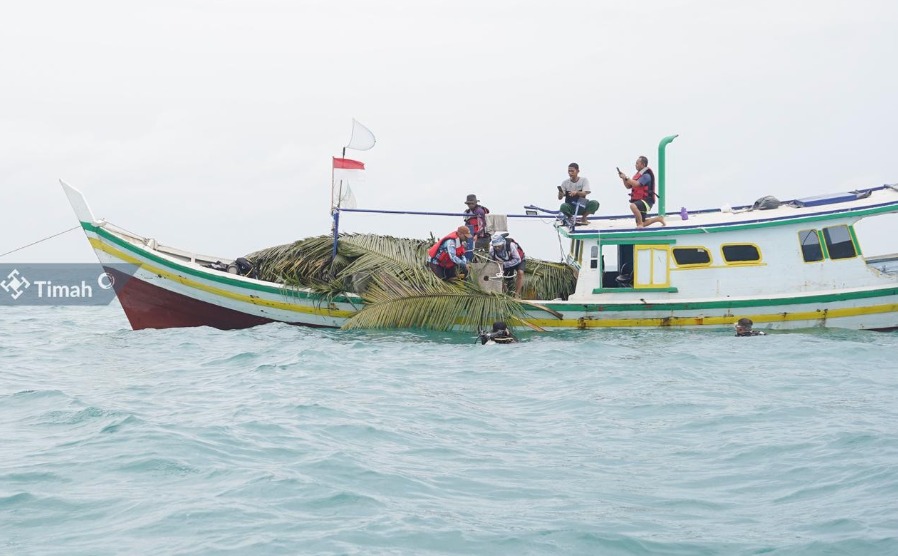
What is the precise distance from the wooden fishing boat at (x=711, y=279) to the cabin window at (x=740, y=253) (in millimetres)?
19

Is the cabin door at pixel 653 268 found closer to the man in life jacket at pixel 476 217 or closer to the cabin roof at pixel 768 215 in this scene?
the cabin roof at pixel 768 215

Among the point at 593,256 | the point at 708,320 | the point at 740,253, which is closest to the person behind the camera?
the point at 708,320

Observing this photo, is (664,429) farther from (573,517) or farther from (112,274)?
(112,274)

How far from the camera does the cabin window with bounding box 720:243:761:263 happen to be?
1817cm

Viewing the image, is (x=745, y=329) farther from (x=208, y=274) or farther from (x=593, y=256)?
(x=208, y=274)

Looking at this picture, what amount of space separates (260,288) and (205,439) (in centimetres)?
1002

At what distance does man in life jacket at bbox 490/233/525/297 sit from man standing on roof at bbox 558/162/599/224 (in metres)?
1.34

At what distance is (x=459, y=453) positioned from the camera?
29.6ft

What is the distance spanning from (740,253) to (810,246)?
1.30 metres

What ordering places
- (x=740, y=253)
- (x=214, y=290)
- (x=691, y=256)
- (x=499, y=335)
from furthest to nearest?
(x=214, y=290) < (x=691, y=256) < (x=740, y=253) < (x=499, y=335)

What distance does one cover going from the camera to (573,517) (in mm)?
7098

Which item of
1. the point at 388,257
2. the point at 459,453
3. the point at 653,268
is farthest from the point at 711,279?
the point at 459,453

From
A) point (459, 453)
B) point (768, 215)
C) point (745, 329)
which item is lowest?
point (459, 453)

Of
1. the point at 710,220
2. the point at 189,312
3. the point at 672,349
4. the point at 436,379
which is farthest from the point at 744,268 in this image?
the point at 189,312
